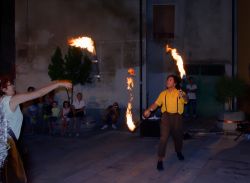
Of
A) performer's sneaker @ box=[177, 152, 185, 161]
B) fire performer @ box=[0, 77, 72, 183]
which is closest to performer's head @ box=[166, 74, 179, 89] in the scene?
performer's sneaker @ box=[177, 152, 185, 161]

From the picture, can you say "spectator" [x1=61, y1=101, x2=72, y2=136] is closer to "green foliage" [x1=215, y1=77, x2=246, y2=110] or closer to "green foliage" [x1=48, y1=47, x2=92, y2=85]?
"green foliage" [x1=48, y1=47, x2=92, y2=85]

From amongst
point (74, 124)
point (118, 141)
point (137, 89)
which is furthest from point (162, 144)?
point (137, 89)

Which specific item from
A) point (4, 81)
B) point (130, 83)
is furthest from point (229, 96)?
point (4, 81)

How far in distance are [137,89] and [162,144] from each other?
8.68 metres

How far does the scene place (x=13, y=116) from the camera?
20.3 ft

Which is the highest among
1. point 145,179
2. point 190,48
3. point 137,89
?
point 190,48

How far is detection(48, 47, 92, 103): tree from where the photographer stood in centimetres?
1714

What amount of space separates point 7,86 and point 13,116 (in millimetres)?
416

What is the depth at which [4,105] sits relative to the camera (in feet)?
20.0

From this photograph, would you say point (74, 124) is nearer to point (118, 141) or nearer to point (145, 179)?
point (118, 141)

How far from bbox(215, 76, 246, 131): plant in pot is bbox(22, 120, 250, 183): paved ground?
68 cm

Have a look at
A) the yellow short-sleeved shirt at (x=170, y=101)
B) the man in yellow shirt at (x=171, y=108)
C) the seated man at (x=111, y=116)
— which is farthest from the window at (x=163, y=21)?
the yellow short-sleeved shirt at (x=170, y=101)

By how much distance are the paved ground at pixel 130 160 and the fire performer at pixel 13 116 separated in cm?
277

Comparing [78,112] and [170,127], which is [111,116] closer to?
[78,112]
